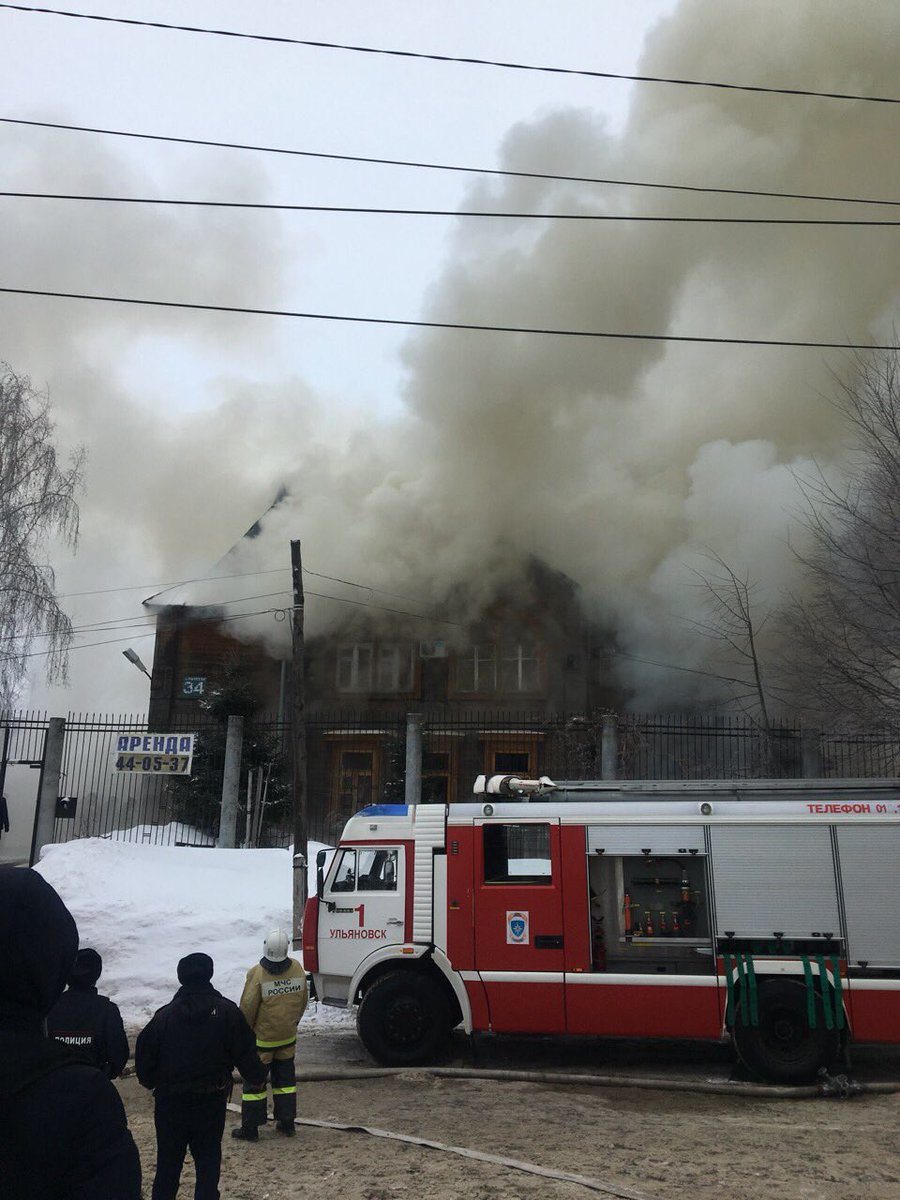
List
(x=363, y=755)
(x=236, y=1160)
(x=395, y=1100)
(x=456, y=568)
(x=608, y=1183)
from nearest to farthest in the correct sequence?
(x=608, y=1183) < (x=236, y=1160) < (x=395, y=1100) < (x=363, y=755) < (x=456, y=568)

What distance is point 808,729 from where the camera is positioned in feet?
50.9

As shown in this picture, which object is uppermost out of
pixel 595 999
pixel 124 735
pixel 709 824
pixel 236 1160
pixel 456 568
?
pixel 456 568

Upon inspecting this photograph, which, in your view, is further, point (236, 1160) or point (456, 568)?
point (456, 568)

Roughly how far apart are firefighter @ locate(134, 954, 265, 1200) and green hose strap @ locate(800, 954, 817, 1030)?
503 cm

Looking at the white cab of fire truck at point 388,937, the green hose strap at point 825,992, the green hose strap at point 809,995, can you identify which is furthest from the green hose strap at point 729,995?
the white cab of fire truck at point 388,937

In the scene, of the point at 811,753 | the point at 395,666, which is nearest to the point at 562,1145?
the point at 811,753

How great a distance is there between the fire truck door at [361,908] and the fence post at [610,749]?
7.31m

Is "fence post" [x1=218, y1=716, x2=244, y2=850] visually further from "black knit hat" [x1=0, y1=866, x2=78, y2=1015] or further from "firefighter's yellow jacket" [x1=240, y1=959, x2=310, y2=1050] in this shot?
"black knit hat" [x1=0, y1=866, x2=78, y2=1015]

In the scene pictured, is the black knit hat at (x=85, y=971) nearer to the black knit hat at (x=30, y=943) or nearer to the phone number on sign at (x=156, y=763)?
the black knit hat at (x=30, y=943)

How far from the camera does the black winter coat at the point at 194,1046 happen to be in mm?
4055

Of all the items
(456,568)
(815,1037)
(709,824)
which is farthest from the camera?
(456,568)

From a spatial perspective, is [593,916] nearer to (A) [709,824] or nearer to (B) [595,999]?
(B) [595,999]

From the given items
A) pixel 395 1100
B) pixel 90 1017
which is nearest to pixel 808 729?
pixel 395 1100

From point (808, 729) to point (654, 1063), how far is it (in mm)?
8601
